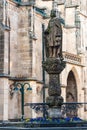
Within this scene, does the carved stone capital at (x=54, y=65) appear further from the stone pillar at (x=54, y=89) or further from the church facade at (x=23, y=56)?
the church facade at (x=23, y=56)

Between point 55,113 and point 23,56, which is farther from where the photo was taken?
point 23,56

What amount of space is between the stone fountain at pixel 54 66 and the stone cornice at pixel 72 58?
2458 centimetres

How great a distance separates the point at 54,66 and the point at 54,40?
125cm

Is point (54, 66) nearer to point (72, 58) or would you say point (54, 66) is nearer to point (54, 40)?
point (54, 40)

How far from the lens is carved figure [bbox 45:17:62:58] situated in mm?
22516

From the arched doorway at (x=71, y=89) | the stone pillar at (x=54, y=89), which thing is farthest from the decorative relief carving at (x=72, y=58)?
the stone pillar at (x=54, y=89)

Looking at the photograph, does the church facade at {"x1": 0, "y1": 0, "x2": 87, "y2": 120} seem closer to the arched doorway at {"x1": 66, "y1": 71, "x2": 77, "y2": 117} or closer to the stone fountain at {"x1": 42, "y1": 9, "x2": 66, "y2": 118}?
the arched doorway at {"x1": 66, "y1": 71, "x2": 77, "y2": 117}

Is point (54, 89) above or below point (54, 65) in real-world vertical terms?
below

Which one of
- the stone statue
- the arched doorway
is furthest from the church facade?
the stone statue

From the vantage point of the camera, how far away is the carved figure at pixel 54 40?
2252cm

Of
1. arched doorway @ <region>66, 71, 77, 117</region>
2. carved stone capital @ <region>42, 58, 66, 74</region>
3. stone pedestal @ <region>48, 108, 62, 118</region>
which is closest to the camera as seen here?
stone pedestal @ <region>48, 108, 62, 118</region>

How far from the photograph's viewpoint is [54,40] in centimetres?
2250

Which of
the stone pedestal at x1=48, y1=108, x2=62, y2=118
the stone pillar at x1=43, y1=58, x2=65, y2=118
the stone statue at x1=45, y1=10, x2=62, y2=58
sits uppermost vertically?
the stone statue at x1=45, y1=10, x2=62, y2=58

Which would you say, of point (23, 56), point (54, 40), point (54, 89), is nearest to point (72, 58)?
point (23, 56)
